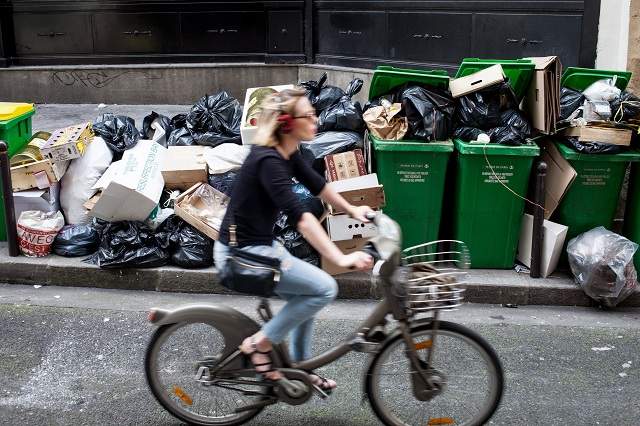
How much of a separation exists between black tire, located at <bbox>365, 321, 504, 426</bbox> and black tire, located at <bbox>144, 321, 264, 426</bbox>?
0.60 metres

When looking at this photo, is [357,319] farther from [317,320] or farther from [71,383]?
[71,383]

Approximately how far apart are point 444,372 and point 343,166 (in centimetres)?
254

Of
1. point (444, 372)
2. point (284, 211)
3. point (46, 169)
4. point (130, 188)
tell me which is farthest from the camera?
point (46, 169)

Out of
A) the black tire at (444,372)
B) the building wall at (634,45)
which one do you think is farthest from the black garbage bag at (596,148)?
the black tire at (444,372)

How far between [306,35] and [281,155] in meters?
7.88

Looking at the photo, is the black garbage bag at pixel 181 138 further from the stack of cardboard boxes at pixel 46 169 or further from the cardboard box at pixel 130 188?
the stack of cardboard boxes at pixel 46 169

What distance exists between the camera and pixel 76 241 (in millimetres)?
6117

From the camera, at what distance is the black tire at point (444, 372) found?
3537 mm

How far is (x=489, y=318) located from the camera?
18.0 feet

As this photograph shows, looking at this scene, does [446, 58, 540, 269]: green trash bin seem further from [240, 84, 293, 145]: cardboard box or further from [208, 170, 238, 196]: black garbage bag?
[208, 170, 238, 196]: black garbage bag

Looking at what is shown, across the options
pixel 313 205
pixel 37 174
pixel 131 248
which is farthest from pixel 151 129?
pixel 313 205

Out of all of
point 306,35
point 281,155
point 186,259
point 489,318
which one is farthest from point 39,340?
point 306,35

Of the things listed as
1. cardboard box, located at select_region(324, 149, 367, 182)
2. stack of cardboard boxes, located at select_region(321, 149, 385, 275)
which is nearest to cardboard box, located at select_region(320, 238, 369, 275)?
stack of cardboard boxes, located at select_region(321, 149, 385, 275)

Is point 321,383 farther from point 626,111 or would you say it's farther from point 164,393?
point 626,111
